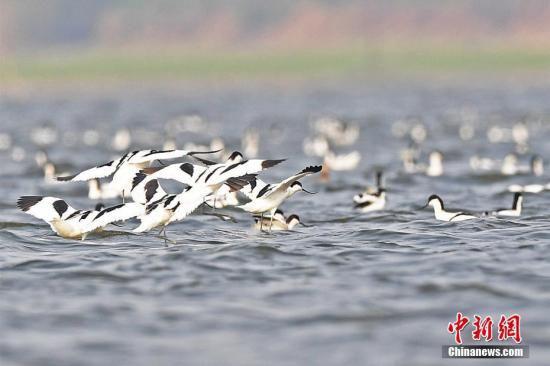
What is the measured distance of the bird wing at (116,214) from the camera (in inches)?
615

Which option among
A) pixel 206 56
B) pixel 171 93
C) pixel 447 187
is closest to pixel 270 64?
pixel 206 56

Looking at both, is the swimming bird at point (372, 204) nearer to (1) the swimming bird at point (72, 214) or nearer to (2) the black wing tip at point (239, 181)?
(2) the black wing tip at point (239, 181)

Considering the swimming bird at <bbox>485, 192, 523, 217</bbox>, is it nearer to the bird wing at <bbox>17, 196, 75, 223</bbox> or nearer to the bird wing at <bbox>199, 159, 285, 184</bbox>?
the bird wing at <bbox>199, 159, 285, 184</bbox>

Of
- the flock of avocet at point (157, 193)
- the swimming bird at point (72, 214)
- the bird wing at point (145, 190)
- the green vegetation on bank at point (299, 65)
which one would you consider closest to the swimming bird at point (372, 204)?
the flock of avocet at point (157, 193)

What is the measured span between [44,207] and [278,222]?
11.7 ft

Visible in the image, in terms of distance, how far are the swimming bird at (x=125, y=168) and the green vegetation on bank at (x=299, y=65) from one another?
3945 inches

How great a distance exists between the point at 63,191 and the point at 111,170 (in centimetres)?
879

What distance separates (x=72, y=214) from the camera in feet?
53.4

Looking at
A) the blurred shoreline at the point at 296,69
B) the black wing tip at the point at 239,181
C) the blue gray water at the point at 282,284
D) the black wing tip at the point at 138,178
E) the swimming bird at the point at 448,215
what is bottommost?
the blue gray water at the point at 282,284

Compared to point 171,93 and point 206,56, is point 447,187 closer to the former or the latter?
point 171,93

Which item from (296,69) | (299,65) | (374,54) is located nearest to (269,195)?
(296,69)

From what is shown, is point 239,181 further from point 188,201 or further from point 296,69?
point 296,69

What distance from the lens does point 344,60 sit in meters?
139

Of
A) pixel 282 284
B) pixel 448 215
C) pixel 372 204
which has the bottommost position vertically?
pixel 282 284
